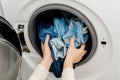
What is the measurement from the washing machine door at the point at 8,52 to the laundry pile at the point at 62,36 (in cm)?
16

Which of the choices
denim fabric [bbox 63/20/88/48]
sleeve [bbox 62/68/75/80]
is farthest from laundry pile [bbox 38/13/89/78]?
sleeve [bbox 62/68/75/80]

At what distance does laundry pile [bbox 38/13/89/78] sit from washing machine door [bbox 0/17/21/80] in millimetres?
164

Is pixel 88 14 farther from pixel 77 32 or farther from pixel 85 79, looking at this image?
pixel 85 79

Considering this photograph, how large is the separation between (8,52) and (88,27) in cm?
34

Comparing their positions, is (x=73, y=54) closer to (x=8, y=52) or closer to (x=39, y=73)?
(x=39, y=73)

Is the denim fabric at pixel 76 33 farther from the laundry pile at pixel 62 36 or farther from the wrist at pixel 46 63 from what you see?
the wrist at pixel 46 63

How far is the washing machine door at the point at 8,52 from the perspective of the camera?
970mm

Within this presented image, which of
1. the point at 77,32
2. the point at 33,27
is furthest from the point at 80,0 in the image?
the point at 33,27

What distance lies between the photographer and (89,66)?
3.77ft

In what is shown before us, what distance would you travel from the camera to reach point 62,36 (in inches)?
43.5

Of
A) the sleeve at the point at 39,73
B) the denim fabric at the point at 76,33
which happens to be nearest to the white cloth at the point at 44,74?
the sleeve at the point at 39,73

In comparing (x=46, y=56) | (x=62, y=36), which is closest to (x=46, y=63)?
(x=46, y=56)

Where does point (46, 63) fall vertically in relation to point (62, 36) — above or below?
below

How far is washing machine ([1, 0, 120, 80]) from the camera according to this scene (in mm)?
951
